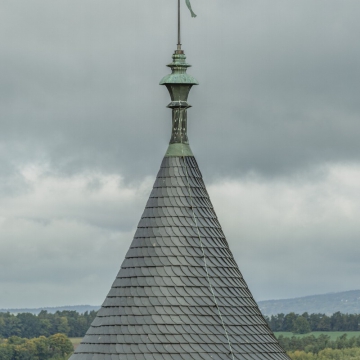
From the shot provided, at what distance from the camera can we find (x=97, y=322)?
137 ft

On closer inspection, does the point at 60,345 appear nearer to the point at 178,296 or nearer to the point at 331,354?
the point at 331,354

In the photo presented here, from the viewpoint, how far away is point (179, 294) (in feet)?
135

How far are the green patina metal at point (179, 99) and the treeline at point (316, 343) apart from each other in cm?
11179

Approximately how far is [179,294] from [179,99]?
6.42 m

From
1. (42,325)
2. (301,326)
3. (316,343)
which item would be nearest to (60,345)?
(316,343)

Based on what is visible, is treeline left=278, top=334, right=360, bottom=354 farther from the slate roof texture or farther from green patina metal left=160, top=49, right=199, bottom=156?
the slate roof texture

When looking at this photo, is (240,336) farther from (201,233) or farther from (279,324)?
(279,324)

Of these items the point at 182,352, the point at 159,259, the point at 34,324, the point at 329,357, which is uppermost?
the point at 34,324

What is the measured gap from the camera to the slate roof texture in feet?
133

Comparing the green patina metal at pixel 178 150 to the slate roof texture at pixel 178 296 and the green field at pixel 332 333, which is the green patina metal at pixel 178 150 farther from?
the green field at pixel 332 333

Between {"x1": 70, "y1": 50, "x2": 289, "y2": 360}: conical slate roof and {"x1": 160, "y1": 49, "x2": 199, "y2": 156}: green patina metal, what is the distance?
0.40 feet

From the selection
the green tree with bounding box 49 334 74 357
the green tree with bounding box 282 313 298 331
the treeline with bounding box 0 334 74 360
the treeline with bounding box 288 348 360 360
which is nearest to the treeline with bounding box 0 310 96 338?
the treeline with bounding box 0 334 74 360

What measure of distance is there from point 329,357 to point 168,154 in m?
111

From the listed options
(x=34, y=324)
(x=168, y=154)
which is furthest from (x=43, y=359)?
(x=168, y=154)
